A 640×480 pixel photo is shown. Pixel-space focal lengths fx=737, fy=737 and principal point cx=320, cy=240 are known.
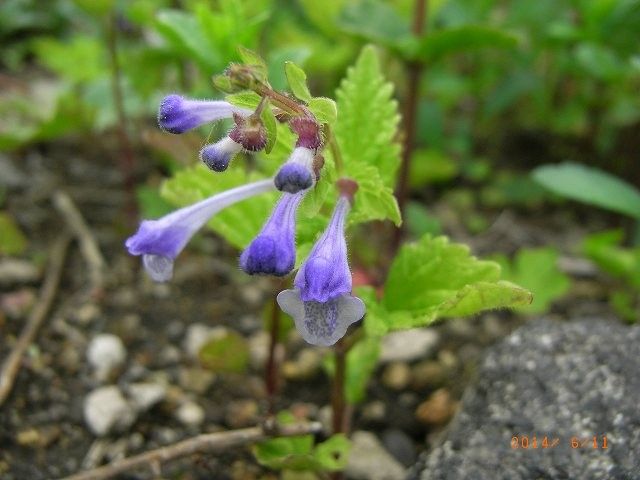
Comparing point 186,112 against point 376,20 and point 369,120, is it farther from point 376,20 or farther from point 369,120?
point 376,20

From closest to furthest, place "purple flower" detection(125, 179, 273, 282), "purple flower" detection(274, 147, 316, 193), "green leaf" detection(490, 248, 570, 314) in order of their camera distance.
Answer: "purple flower" detection(274, 147, 316, 193)
"purple flower" detection(125, 179, 273, 282)
"green leaf" detection(490, 248, 570, 314)

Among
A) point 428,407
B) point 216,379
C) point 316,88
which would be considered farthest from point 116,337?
point 316,88

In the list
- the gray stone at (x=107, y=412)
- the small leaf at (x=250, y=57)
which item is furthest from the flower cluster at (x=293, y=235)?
the gray stone at (x=107, y=412)

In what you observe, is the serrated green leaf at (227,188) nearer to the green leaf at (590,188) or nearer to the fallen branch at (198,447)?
the fallen branch at (198,447)

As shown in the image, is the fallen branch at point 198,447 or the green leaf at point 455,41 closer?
the fallen branch at point 198,447

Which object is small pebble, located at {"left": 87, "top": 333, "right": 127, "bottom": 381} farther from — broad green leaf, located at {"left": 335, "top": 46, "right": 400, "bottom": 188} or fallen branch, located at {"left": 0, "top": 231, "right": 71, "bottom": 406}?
broad green leaf, located at {"left": 335, "top": 46, "right": 400, "bottom": 188}

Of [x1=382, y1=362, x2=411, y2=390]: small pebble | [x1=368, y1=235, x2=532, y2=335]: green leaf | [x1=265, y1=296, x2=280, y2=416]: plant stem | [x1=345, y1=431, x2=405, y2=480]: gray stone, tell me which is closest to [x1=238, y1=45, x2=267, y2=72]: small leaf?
[x1=368, y1=235, x2=532, y2=335]: green leaf
